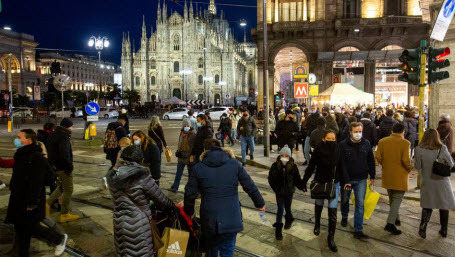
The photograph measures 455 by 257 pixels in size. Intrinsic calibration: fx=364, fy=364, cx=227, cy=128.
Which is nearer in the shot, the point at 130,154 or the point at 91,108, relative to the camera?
the point at 130,154

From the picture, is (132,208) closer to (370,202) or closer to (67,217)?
(67,217)

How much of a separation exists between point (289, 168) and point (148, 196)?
2392 mm

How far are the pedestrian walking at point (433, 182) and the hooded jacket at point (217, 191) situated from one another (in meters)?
3.29

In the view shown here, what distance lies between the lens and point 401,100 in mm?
26141

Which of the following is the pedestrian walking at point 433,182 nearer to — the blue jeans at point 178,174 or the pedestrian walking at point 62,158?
the blue jeans at point 178,174

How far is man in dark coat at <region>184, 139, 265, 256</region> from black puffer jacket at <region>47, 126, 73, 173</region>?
3.00 metres

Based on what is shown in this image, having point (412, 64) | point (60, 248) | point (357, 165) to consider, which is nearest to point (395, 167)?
point (357, 165)

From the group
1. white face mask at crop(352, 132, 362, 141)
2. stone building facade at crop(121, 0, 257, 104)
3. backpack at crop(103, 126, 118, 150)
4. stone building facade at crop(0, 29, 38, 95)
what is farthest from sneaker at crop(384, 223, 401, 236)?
stone building facade at crop(121, 0, 257, 104)

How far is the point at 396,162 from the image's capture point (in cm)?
547

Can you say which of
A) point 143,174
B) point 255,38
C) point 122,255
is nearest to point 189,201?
point 143,174

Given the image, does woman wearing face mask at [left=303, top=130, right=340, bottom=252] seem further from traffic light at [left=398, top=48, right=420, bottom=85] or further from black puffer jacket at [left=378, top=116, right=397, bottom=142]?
black puffer jacket at [left=378, top=116, right=397, bottom=142]

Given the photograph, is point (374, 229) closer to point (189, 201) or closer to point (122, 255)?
point (189, 201)

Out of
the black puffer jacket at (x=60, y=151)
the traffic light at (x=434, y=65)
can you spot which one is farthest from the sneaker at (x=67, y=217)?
the traffic light at (x=434, y=65)

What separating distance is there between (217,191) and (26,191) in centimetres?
230
